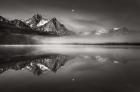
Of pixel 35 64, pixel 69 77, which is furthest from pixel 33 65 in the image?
pixel 69 77

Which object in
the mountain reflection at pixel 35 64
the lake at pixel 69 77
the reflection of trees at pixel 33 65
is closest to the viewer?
the lake at pixel 69 77

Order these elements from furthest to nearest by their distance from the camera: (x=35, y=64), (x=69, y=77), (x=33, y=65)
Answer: (x=35, y=64) < (x=33, y=65) < (x=69, y=77)

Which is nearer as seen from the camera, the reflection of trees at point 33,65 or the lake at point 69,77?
the lake at point 69,77

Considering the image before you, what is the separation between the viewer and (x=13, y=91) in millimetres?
12094

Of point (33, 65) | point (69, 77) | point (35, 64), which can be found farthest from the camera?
point (35, 64)

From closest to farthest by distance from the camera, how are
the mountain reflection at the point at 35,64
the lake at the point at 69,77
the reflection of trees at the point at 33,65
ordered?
the lake at the point at 69,77
the reflection of trees at the point at 33,65
the mountain reflection at the point at 35,64

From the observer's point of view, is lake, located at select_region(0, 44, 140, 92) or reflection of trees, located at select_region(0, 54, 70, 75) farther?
reflection of trees, located at select_region(0, 54, 70, 75)

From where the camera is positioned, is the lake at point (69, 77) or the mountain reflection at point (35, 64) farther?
the mountain reflection at point (35, 64)

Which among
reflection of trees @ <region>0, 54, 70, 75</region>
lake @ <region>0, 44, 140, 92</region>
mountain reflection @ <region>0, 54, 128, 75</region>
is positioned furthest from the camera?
mountain reflection @ <region>0, 54, 128, 75</region>

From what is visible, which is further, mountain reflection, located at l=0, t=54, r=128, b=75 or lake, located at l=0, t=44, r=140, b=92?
mountain reflection, located at l=0, t=54, r=128, b=75

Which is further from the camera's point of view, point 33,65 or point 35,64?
point 35,64

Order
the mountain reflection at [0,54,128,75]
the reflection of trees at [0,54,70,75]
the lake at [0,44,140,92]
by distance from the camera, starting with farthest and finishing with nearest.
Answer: the mountain reflection at [0,54,128,75]
the reflection of trees at [0,54,70,75]
the lake at [0,44,140,92]

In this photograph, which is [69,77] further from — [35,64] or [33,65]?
[35,64]

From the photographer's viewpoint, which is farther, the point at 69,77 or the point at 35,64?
the point at 35,64
